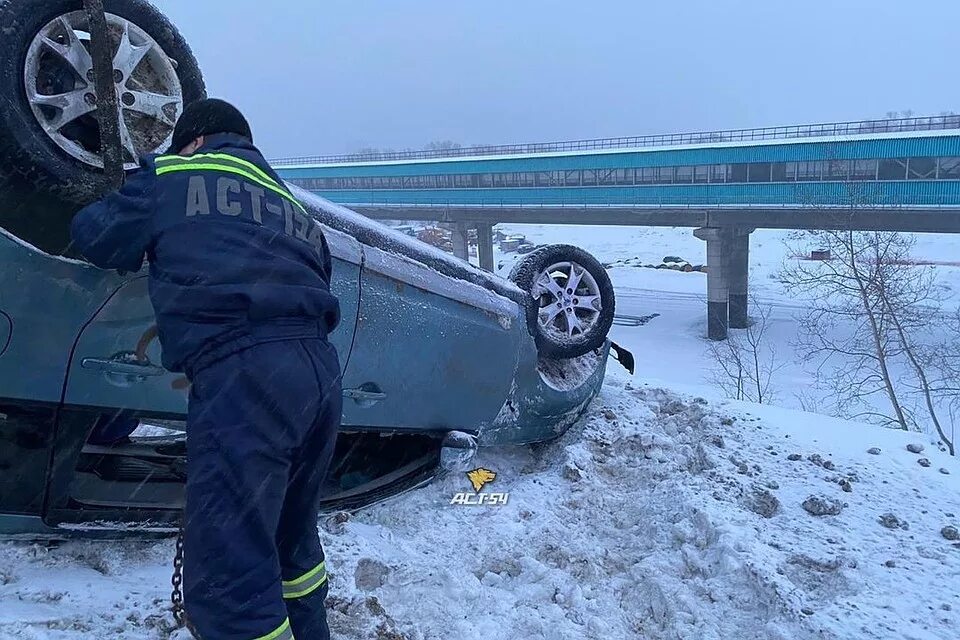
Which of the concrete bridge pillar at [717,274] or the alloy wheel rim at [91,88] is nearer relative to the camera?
the alloy wheel rim at [91,88]

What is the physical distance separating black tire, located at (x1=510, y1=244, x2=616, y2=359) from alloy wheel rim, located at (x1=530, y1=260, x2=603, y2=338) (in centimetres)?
2

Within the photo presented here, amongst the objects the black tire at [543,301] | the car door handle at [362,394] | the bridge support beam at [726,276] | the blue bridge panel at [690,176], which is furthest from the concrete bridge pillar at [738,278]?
the car door handle at [362,394]

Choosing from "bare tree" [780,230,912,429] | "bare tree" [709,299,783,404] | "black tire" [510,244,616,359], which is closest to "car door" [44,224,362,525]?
"black tire" [510,244,616,359]

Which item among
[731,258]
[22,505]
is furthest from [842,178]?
[22,505]

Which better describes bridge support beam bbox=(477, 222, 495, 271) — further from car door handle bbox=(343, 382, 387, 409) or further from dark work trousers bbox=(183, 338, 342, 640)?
dark work trousers bbox=(183, 338, 342, 640)

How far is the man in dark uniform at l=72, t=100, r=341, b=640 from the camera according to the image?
1675mm

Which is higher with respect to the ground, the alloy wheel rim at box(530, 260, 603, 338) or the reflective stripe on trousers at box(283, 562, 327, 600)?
the alloy wheel rim at box(530, 260, 603, 338)

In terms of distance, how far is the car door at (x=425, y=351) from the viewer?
9.79 ft

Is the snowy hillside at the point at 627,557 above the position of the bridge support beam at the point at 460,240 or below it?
above

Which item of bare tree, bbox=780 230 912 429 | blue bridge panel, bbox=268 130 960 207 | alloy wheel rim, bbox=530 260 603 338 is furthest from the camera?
blue bridge panel, bbox=268 130 960 207

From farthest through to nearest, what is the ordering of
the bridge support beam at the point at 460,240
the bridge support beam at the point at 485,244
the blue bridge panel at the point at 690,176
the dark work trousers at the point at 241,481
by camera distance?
the bridge support beam at the point at 460,240, the bridge support beam at the point at 485,244, the blue bridge panel at the point at 690,176, the dark work trousers at the point at 241,481

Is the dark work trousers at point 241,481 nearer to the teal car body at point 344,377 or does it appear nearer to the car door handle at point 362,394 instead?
the teal car body at point 344,377

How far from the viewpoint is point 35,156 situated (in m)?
2.02

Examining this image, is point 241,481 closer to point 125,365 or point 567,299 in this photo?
point 125,365
